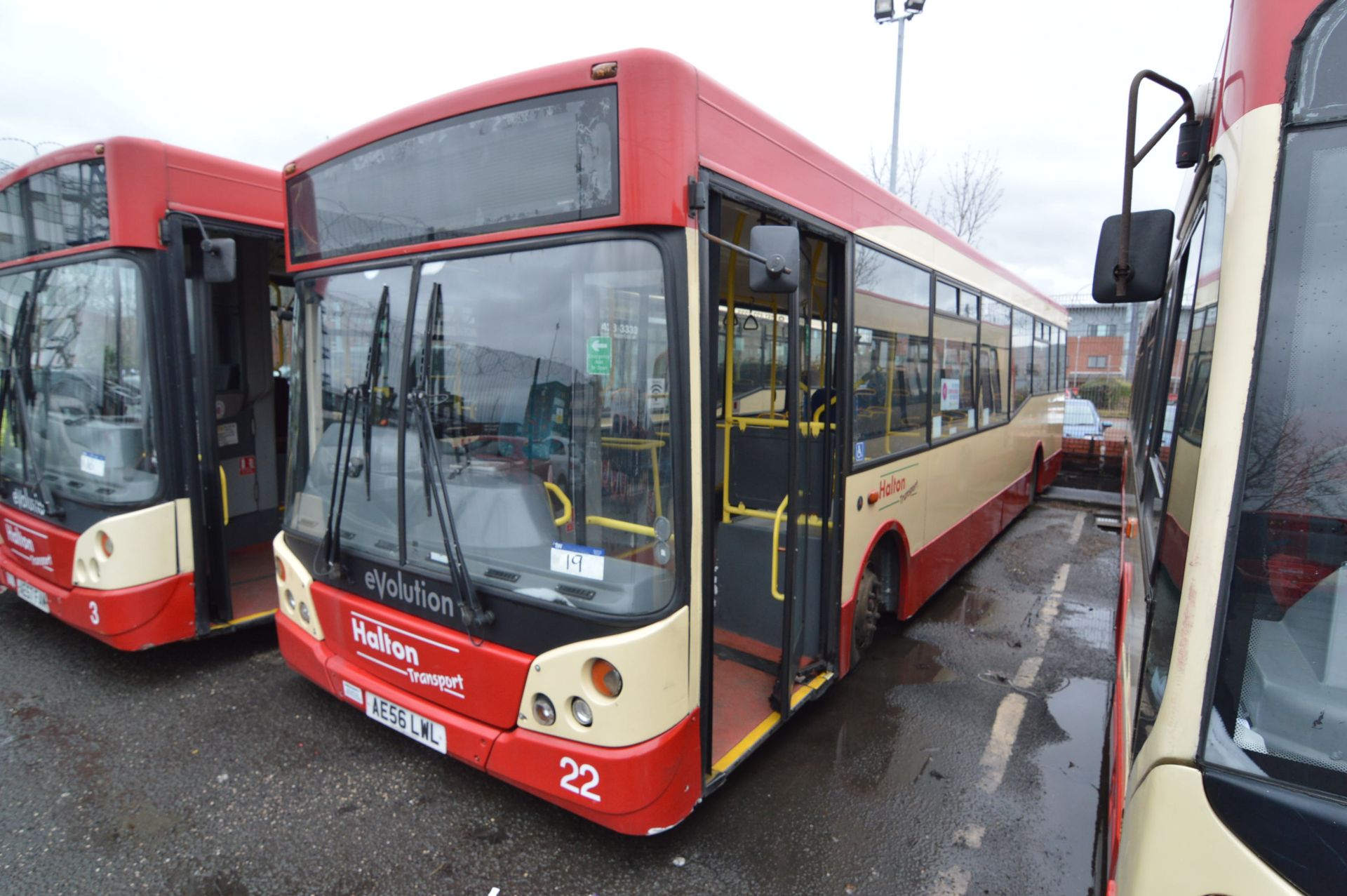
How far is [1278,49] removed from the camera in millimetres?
1415

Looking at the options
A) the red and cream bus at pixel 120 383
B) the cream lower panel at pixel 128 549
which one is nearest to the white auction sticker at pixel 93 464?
the red and cream bus at pixel 120 383

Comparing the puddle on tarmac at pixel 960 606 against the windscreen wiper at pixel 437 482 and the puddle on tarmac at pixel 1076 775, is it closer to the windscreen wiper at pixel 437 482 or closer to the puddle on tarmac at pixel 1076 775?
the puddle on tarmac at pixel 1076 775

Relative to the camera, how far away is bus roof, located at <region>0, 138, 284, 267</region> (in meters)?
4.06

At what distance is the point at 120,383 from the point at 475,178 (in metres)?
2.97

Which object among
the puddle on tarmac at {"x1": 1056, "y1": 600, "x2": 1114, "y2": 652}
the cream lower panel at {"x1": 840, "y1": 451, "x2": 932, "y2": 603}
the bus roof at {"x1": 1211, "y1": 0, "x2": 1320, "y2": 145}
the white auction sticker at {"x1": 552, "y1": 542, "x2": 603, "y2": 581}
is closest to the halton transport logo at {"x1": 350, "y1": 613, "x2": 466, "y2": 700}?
the white auction sticker at {"x1": 552, "y1": 542, "x2": 603, "y2": 581}

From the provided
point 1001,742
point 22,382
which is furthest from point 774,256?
point 22,382

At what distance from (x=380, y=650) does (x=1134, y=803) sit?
9.33 feet

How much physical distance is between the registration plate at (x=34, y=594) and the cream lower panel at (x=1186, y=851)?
223 inches

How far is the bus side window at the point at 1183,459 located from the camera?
5.29ft

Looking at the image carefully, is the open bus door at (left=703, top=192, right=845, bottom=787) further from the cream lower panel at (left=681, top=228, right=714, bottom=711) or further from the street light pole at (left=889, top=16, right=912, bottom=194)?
the street light pole at (left=889, top=16, right=912, bottom=194)

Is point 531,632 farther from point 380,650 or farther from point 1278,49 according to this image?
point 1278,49

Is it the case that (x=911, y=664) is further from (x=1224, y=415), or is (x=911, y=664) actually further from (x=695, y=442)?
(x=1224, y=415)

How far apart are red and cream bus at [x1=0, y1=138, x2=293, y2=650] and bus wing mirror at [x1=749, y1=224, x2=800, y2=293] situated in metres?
3.13

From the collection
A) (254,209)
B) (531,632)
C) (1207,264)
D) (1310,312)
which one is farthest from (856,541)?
(254,209)
